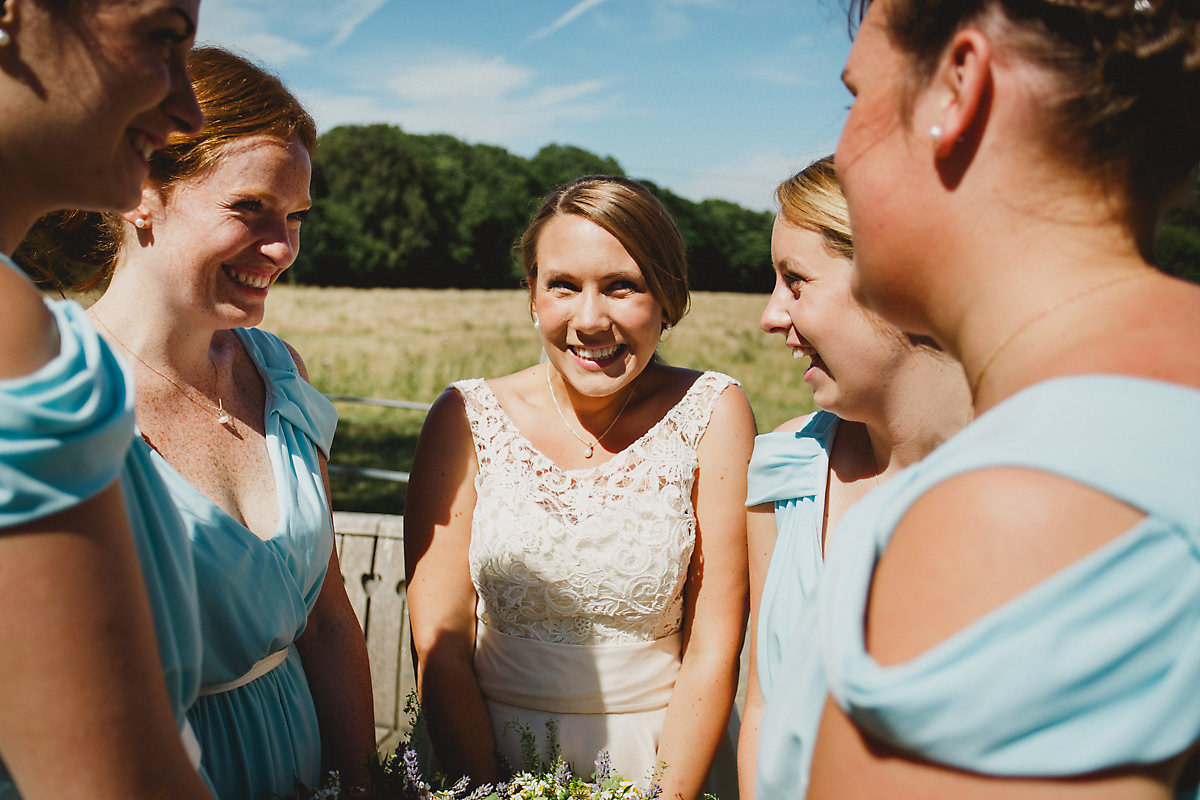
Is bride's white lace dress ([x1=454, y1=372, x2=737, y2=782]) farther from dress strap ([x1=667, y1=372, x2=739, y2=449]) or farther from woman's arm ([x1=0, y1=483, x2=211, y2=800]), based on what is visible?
woman's arm ([x1=0, y1=483, x2=211, y2=800])

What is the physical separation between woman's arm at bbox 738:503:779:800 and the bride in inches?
6.3

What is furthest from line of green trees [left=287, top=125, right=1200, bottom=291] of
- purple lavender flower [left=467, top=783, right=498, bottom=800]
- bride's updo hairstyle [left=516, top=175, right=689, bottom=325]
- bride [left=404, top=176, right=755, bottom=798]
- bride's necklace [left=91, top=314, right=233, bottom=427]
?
purple lavender flower [left=467, top=783, right=498, bottom=800]

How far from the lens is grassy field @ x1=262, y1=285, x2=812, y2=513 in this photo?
44.5ft

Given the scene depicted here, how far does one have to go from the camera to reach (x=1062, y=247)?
101cm

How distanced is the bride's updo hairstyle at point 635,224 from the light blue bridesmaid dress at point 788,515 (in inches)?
30.1

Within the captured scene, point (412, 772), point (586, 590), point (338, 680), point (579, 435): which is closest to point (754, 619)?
point (586, 590)

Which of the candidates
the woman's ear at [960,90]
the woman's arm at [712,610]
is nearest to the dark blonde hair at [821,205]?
the woman's arm at [712,610]

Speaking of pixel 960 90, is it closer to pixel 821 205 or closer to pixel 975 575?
pixel 975 575

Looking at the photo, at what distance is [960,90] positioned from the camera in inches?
39.7

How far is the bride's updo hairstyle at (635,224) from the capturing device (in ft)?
10.00

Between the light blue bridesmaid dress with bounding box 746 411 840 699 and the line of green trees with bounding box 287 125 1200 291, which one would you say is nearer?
the light blue bridesmaid dress with bounding box 746 411 840 699

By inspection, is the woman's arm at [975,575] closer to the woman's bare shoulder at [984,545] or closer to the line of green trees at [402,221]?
the woman's bare shoulder at [984,545]

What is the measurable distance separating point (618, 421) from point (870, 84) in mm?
2212

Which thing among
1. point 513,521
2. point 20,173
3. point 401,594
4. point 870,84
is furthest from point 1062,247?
point 401,594
